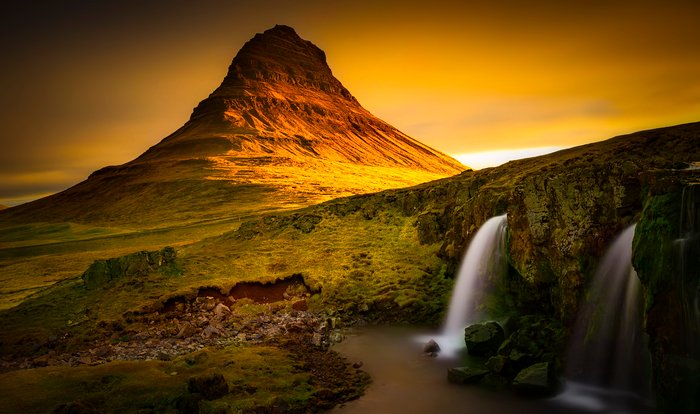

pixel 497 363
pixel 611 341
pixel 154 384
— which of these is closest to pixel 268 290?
pixel 154 384

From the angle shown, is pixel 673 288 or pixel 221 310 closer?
pixel 673 288

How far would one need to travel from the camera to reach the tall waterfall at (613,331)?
1889cm

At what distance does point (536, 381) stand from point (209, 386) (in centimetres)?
1396

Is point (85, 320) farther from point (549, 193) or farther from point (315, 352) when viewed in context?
point (549, 193)

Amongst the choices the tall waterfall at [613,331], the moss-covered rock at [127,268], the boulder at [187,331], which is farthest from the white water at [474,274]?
the moss-covered rock at [127,268]

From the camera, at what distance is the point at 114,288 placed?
3759 centimetres

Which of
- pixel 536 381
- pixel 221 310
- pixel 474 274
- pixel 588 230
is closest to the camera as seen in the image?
pixel 536 381

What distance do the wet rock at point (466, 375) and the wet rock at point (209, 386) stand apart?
10299 millimetres

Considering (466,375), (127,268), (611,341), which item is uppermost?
(127,268)

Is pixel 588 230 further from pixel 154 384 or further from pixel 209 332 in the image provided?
pixel 209 332

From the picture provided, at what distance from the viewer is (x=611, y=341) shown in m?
19.9

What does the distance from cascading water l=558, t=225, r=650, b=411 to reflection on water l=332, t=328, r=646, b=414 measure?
10.0 inches

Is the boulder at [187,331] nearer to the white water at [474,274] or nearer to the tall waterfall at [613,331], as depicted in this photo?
the white water at [474,274]

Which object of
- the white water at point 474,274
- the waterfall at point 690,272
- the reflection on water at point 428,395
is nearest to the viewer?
the waterfall at point 690,272
